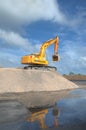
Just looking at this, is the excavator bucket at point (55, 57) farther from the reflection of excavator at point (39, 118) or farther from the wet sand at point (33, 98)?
the reflection of excavator at point (39, 118)

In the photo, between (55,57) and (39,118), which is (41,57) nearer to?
(55,57)

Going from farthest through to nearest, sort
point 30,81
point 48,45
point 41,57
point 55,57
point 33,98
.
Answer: point 48,45, point 41,57, point 55,57, point 30,81, point 33,98

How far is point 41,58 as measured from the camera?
50.4m

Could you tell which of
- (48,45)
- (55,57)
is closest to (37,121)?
(55,57)

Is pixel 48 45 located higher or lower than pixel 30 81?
higher

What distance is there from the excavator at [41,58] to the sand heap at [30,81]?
1915 millimetres

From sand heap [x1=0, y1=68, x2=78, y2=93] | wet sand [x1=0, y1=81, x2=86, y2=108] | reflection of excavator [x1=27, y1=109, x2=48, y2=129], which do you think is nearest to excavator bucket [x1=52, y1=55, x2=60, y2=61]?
sand heap [x1=0, y1=68, x2=78, y2=93]

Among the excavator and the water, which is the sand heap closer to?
the excavator

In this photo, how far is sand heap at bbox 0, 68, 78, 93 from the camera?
39.6 meters

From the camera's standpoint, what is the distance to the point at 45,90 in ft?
138

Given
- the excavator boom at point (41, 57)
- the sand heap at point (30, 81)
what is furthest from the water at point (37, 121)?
the excavator boom at point (41, 57)

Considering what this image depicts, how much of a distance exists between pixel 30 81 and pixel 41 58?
8.38 metres

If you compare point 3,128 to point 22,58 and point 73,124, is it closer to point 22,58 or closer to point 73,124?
point 73,124

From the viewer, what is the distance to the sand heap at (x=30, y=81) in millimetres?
39641
